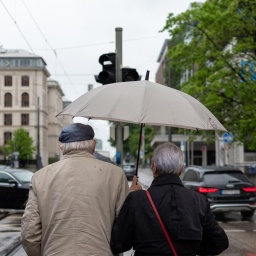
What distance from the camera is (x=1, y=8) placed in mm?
14500

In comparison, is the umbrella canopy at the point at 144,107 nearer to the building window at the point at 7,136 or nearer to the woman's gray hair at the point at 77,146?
the woman's gray hair at the point at 77,146

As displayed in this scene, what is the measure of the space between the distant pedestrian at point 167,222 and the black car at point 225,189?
1038 cm

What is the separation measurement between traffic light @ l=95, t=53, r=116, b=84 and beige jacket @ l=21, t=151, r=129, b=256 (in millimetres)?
5697

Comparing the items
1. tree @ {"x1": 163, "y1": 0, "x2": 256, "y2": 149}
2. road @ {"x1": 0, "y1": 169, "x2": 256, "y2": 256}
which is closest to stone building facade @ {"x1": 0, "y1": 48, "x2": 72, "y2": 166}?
tree @ {"x1": 163, "y1": 0, "x2": 256, "y2": 149}

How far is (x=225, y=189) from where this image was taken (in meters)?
13.5

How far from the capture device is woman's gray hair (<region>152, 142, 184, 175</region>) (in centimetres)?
318

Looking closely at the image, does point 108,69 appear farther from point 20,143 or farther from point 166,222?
point 20,143

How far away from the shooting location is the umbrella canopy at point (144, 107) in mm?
3998

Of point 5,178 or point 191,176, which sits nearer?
point 191,176

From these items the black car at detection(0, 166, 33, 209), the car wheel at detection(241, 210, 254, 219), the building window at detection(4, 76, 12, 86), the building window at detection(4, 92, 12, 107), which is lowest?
the car wheel at detection(241, 210, 254, 219)

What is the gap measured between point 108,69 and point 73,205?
614cm

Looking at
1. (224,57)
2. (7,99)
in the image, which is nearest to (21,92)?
(7,99)

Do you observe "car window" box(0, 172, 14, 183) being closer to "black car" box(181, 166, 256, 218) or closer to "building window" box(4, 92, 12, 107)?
"black car" box(181, 166, 256, 218)

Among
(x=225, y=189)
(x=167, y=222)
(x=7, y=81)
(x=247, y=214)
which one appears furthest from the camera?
(x=7, y=81)
